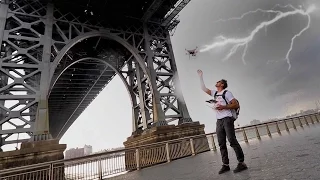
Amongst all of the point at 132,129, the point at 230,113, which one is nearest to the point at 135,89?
the point at 132,129

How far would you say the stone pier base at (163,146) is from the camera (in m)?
8.08

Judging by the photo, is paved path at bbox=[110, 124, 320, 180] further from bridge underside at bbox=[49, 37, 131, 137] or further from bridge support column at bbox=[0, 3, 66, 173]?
bridge underside at bbox=[49, 37, 131, 137]

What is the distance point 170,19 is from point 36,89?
10542mm

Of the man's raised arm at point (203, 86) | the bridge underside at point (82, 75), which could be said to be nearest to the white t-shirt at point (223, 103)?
the man's raised arm at point (203, 86)

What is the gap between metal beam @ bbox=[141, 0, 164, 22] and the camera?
41.4ft

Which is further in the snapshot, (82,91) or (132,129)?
(82,91)

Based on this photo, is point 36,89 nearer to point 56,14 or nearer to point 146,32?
point 56,14

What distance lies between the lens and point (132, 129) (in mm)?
13109

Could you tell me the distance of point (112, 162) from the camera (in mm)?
7211

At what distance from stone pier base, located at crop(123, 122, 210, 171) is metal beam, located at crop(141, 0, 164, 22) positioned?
27.3ft

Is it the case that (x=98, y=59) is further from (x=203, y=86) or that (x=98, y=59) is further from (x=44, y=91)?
(x=203, y=86)

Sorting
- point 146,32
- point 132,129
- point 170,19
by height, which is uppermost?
point 170,19

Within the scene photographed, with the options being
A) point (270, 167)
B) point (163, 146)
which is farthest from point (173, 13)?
point (270, 167)

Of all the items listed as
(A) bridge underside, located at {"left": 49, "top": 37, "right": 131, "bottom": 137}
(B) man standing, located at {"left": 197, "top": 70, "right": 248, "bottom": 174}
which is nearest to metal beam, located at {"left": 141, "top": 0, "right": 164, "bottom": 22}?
(A) bridge underside, located at {"left": 49, "top": 37, "right": 131, "bottom": 137}
